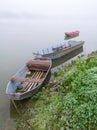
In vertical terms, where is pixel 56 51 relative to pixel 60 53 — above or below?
above

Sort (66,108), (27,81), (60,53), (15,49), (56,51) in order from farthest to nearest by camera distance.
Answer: (15,49), (60,53), (56,51), (27,81), (66,108)

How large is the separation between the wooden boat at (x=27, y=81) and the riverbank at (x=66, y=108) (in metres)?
0.49

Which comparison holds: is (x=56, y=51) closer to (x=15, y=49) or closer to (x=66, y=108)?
(x=15, y=49)

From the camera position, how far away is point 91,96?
5.33m

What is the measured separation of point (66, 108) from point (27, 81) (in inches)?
123

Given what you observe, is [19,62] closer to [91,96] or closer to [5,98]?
[5,98]

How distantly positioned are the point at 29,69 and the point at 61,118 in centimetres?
500

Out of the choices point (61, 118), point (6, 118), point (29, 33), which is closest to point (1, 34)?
point (29, 33)

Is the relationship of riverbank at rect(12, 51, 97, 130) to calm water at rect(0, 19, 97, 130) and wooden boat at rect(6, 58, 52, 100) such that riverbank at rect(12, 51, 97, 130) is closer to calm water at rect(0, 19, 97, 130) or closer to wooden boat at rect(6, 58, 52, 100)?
wooden boat at rect(6, 58, 52, 100)

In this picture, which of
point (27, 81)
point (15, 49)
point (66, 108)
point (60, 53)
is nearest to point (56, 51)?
point (60, 53)

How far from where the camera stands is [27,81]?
8.41 m

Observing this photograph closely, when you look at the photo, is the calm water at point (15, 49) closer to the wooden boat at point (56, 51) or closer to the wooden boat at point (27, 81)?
the wooden boat at point (27, 81)

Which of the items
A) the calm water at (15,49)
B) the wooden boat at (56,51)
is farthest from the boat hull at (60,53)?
the calm water at (15,49)

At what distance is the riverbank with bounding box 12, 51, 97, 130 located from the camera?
5.17m
